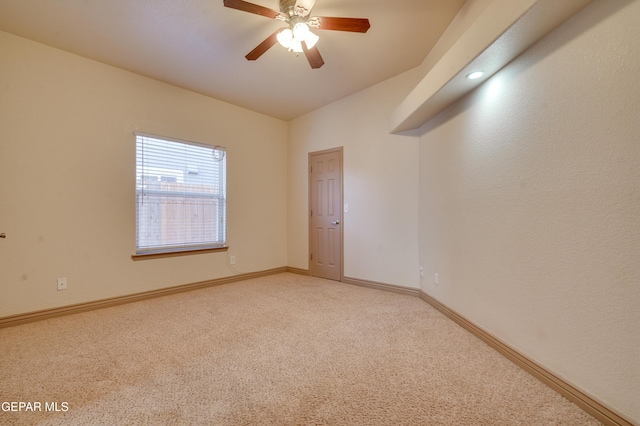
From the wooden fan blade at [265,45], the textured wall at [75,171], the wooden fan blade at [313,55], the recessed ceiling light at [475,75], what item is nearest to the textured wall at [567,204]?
the recessed ceiling light at [475,75]

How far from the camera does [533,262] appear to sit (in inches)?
68.2

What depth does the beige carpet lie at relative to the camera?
137 centimetres

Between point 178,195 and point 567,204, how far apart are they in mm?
4032

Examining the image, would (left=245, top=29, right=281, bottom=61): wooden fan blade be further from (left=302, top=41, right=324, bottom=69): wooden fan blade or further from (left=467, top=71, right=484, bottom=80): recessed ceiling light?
(left=467, top=71, right=484, bottom=80): recessed ceiling light

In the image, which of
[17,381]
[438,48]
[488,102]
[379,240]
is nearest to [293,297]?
[379,240]

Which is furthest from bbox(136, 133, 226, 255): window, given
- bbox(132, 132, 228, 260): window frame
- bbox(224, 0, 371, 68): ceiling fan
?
bbox(224, 0, 371, 68): ceiling fan

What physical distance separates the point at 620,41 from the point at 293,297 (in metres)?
3.40

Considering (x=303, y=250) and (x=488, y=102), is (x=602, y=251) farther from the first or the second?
(x=303, y=250)

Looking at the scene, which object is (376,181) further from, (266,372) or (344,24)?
(266,372)

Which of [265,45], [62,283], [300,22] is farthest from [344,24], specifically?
Answer: [62,283]

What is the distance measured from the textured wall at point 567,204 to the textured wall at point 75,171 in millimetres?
3615

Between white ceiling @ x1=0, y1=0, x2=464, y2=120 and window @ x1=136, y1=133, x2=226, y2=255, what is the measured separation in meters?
0.92

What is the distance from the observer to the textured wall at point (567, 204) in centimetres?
125

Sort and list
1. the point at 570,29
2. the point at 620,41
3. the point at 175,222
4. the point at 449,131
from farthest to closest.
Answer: the point at 175,222, the point at 449,131, the point at 570,29, the point at 620,41
